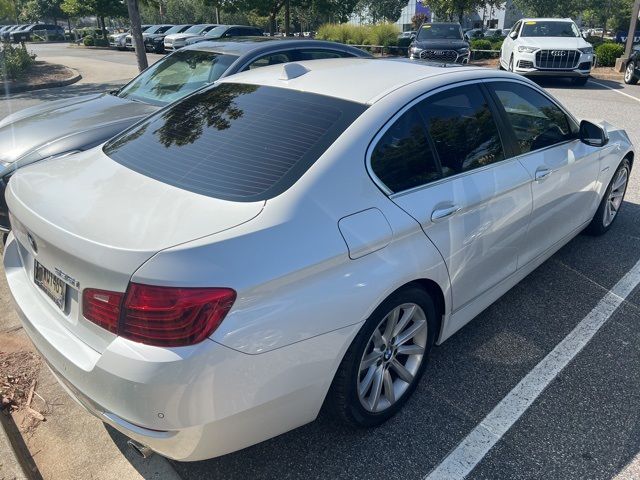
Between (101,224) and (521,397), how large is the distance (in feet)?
7.51

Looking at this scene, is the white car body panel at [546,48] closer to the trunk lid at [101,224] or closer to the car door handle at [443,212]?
the car door handle at [443,212]

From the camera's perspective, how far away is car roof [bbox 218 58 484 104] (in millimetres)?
2688

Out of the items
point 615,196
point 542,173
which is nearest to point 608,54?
point 615,196

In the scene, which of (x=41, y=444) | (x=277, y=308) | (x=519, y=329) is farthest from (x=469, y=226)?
(x=41, y=444)

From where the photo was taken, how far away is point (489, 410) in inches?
109

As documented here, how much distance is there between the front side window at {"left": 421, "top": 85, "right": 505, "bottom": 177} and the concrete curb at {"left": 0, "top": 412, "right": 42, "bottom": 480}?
7.97ft

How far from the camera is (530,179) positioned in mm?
3271

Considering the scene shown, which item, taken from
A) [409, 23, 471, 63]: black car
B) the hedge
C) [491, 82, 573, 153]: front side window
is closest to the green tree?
the hedge

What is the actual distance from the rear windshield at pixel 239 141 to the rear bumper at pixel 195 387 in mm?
660

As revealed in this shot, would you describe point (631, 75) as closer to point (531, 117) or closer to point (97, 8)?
point (531, 117)

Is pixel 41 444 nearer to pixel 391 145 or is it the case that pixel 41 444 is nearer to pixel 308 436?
pixel 308 436

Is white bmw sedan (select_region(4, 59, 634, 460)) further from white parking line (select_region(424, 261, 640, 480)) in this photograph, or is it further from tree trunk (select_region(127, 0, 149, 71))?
tree trunk (select_region(127, 0, 149, 71))

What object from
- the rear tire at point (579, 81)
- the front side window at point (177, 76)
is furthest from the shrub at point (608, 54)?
the front side window at point (177, 76)

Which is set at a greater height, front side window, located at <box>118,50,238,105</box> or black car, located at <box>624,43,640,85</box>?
front side window, located at <box>118,50,238,105</box>
